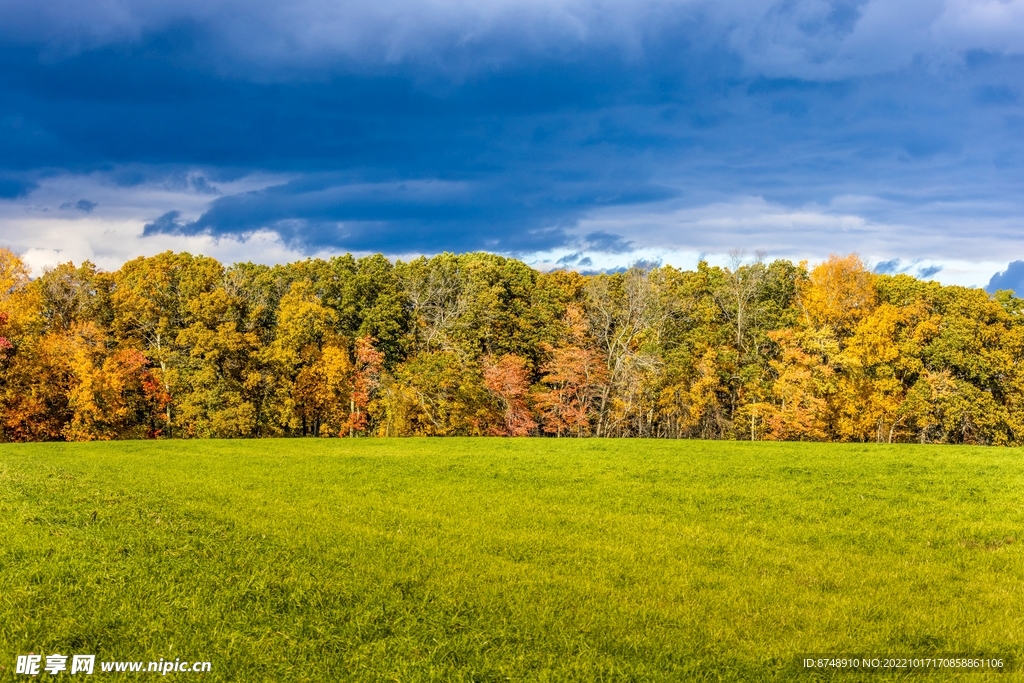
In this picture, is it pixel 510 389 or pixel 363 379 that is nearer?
pixel 510 389

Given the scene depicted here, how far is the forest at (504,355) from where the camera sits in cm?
4388

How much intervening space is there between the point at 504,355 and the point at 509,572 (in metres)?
38.6

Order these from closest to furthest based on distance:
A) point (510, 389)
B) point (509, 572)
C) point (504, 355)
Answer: point (509, 572) → point (510, 389) → point (504, 355)

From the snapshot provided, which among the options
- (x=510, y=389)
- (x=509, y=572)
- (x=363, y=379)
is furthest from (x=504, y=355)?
(x=509, y=572)

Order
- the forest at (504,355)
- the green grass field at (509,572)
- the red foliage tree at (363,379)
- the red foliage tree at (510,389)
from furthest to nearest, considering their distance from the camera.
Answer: the red foliage tree at (363,379)
the red foliage tree at (510,389)
the forest at (504,355)
the green grass field at (509,572)

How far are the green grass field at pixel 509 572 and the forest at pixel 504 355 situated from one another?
24.9 meters

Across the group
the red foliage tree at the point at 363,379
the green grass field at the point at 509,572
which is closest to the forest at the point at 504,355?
the red foliage tree at the point at 363,379

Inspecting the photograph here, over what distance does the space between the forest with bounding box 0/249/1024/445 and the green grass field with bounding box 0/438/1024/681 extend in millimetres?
24869

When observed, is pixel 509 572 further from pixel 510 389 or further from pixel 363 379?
pixel 363 379

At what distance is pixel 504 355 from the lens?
4919 centimetres

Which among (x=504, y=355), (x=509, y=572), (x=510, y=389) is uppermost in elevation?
(x=504, y=355)

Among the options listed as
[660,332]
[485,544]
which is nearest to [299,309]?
[660,332]

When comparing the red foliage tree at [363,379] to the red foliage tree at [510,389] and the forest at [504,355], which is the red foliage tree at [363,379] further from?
the red foliage tree at [510,389]

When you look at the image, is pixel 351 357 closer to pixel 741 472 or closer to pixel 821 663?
pixel 741 472
